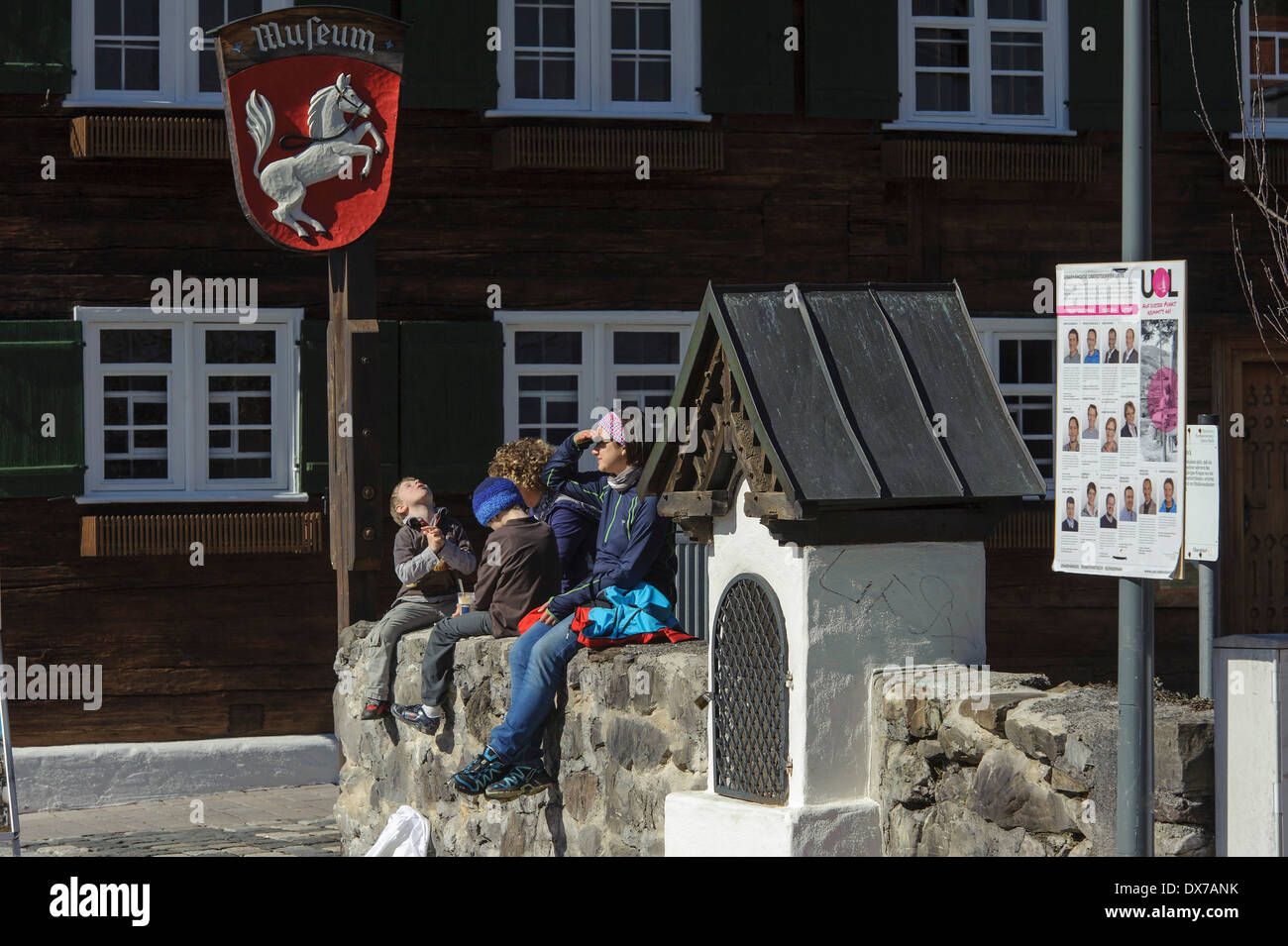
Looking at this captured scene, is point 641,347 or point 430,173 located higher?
point 430,173

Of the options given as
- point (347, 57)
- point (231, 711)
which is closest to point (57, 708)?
point (231, 711)

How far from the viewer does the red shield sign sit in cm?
1046

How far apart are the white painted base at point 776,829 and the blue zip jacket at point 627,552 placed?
1279 millimetres

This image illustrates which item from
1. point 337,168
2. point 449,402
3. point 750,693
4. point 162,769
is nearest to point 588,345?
point 449,402

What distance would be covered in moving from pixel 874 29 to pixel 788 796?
849cm

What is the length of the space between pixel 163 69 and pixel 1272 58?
807 centimetres

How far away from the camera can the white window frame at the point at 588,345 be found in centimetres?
1305

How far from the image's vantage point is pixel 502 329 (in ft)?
42.5

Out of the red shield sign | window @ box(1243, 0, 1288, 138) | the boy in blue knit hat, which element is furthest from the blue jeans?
window @ box(1243, 0, 1288, 138)

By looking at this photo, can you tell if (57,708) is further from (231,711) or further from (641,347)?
(641,347)

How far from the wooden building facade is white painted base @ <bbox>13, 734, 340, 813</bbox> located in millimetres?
201

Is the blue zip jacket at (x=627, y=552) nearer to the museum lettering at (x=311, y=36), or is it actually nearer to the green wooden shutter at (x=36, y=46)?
the museum lettering at (x=311, y=36)

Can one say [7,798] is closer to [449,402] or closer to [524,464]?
[524,464]

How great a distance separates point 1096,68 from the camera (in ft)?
45.4
